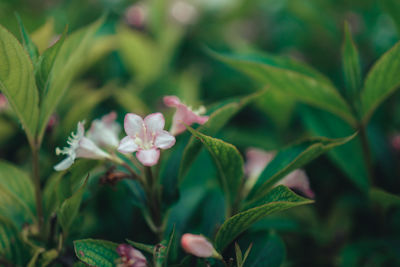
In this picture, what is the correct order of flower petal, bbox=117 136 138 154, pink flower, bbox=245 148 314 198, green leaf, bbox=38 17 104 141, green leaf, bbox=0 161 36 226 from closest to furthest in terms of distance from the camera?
flower petal, bbox=117 136 138 154
green leaf, bbox=38 17 104 141
green leaf, bbox=0 161 36 226
pink flower, bbox=245 148 314 198

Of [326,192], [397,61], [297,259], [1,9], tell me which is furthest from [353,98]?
[1,9]

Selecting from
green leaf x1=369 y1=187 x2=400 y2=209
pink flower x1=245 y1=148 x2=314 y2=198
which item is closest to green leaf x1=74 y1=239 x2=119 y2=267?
pink flower x1=245 y1=148 x2=314 y2=198

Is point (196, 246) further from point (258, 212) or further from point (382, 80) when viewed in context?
point (382, 80)

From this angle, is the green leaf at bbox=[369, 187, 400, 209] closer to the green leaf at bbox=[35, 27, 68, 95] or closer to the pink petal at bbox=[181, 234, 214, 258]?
the pink petal at bbox=[181, 234, 214, 258]

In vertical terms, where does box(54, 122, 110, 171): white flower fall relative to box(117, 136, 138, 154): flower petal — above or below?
below

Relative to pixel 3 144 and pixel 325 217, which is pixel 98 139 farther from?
pixel 325 217

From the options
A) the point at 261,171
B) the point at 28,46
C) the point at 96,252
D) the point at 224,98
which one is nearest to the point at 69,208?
the point at 96,252
